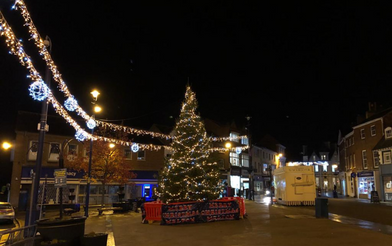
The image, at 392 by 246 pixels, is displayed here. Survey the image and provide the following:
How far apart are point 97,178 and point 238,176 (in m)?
25.4

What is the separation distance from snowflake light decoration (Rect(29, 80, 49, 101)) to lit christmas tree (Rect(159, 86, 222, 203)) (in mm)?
8332

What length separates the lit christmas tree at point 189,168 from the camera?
1628 cm

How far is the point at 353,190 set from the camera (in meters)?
41.8

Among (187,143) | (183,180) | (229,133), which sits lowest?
(183,180)

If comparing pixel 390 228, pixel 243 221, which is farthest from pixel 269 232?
pixel 390 228

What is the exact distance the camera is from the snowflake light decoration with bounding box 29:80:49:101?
9656mm

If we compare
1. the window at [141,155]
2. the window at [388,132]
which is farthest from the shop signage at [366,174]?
the window at [141,155]

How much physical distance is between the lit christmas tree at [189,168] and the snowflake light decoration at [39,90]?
8.33 metres

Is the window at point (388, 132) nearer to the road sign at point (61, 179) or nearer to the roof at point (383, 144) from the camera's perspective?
the roof at point (383, 144)

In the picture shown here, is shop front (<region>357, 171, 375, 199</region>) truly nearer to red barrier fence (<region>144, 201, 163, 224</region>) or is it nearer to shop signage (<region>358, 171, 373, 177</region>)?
shop signage (<region>358, 171, 373, 177</region>)

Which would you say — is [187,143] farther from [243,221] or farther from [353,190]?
[353,190]

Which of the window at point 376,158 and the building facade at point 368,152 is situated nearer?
the building facade at point 368,152

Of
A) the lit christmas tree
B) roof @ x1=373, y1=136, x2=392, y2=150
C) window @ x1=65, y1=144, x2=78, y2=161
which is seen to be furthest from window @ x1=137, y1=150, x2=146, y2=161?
roof @ x1=373, y1=136, x2=392, y2=150

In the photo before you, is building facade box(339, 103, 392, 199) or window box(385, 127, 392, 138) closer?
window box(385, 127, 392, 138)
